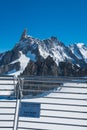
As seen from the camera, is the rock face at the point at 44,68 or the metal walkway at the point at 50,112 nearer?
the metal walkway at the point at 50,112

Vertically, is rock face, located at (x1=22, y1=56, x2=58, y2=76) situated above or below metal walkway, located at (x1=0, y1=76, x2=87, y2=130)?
above

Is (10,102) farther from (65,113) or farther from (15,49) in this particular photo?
(15,49)

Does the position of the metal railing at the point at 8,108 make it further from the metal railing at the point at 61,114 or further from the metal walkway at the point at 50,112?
the metal railing at the point at 61,114

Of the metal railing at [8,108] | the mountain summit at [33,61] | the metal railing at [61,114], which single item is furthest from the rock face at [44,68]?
the metal railing at [61,114]

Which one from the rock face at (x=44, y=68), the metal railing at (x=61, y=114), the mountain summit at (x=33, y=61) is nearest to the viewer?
the metal railing at (x=61, y=114)

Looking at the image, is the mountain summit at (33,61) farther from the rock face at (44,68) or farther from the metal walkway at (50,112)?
the metal walkway at (50,112)

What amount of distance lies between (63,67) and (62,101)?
62329 millimetres

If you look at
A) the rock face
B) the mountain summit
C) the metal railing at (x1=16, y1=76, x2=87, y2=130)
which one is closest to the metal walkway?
the metal railing at (x1=16, y1=76, x2=87, y2=130)

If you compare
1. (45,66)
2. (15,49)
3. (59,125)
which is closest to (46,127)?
(59,125)

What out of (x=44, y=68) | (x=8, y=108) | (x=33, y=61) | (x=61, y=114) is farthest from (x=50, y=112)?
(x=33, y=61)

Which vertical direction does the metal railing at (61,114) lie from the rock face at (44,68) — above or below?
below

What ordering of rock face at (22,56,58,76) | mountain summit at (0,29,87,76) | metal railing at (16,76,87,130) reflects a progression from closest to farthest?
metal railing at (16,76,87,130) < rock face at (22,56,58,76) < mountain summit at (0,29,87,76)

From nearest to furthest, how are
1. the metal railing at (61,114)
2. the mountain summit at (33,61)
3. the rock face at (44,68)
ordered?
the metal railing at (61,114), the rock face at (44,68), the mountain summit at (33,61)

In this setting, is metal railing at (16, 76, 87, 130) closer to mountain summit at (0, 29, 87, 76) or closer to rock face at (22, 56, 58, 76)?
mountain summit at (0, 29, 87, 76)
